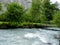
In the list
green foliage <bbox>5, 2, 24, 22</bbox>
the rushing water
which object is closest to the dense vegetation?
green foliage <bbox>5, 2, 24, 22</bbox>

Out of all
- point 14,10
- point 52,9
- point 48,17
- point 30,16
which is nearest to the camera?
point 14,10

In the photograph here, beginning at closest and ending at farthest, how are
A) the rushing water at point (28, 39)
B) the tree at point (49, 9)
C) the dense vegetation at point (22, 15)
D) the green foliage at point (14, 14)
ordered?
1. the rushing water at point (28, 39)
2. the dense vegetation at point (22, 15)
3. the green foliage at point (14, 14)
4. the tree at point (49, 9)

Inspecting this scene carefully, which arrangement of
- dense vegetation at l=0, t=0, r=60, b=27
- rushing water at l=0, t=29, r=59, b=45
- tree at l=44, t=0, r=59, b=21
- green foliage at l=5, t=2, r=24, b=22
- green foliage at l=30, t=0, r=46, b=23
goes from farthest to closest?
tree at l=44, t=0, r=59, b=21
green foliage at l=30, t=0, r=46, b=23
green foliage at l=5, t=2, r=24, b=22
dense vegetation at l=0, t=0, r=60, b=27
rushing water at l=0, t=29, r=59, b=45

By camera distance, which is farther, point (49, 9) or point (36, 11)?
point (49, 9)

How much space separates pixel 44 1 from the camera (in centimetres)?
2573

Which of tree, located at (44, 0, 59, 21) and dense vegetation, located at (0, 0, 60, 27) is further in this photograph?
Answer: tree, located at (44, 0, 59, 21)

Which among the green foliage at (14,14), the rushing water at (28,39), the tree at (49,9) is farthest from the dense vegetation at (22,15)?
the rushing water at (28,39)

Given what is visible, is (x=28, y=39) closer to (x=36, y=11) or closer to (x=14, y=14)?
(x=14, y=14)

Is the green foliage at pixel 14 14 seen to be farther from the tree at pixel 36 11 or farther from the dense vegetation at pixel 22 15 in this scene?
the tree at pixel 36 11

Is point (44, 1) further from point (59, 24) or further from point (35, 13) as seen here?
point (59, 24)

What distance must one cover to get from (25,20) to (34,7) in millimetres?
2451

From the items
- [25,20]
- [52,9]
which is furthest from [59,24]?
[52,9]

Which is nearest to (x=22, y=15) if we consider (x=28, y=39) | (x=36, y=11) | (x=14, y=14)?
(x=14, y=14)

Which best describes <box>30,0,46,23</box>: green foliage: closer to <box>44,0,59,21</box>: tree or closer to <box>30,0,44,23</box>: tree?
<box>30,0,44,23</box>: tree
